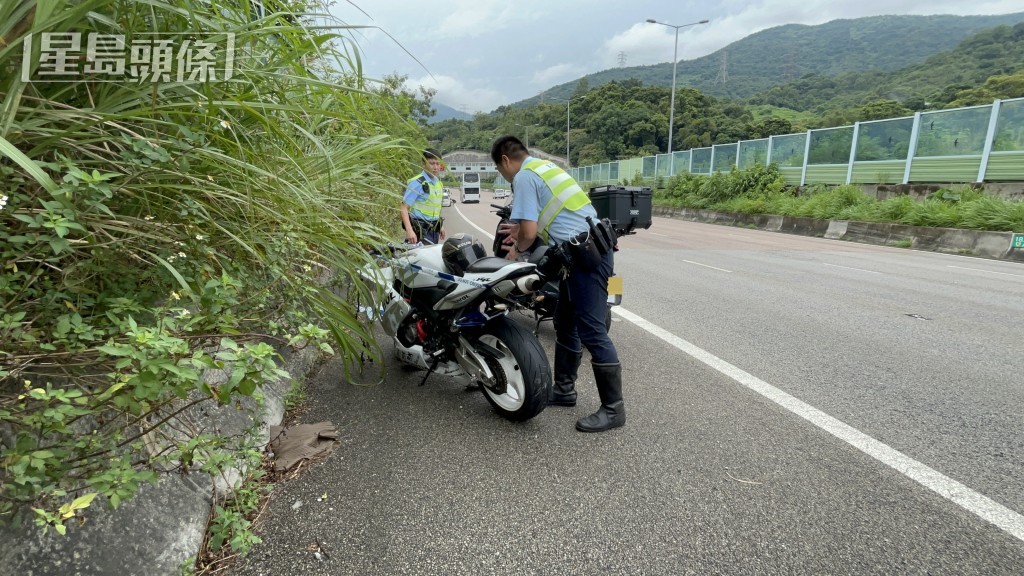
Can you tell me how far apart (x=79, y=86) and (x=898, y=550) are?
326 centimetres

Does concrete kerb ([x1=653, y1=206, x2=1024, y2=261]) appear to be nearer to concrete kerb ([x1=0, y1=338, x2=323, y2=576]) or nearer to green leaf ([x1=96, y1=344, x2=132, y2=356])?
concrete kerb ([x1=0, y1=338, x2=323, y2=576])

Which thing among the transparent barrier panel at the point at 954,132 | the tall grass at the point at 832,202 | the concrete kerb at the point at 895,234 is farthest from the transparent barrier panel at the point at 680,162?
the transparent barrier panel at the point at 954,132

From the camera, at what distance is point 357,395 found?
319cm

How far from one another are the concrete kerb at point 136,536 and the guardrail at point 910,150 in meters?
17.2

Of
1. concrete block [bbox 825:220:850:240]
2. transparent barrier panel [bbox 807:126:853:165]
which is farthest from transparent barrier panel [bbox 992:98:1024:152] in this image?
transparent barrier panel [bbox 807:126:853:165]

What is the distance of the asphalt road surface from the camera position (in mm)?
1814

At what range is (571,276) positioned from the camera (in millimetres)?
2895

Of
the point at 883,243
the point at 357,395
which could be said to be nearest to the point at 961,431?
the point at 357,395

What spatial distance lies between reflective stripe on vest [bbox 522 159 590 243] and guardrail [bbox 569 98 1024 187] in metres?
15.1

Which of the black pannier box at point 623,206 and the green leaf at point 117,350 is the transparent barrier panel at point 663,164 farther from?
the green leaf at point 117,350

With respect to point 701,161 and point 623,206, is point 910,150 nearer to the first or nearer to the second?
point 701,161

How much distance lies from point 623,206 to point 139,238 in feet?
13.4

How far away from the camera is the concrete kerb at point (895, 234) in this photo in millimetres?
10500

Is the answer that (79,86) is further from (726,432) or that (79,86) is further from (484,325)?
(726,432)
